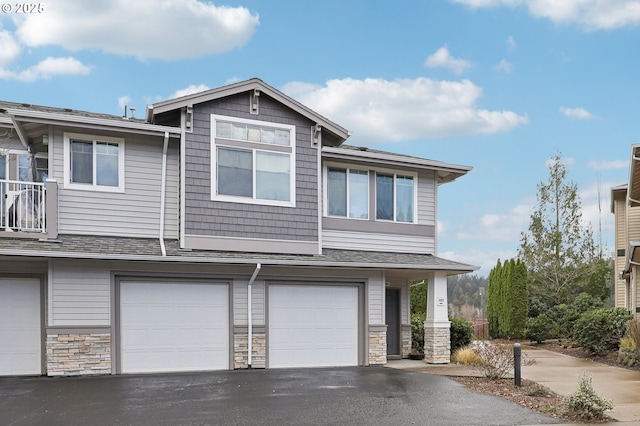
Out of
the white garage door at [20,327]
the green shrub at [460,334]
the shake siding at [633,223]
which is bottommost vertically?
the green shrub at [460,334]

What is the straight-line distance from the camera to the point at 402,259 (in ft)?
58.7

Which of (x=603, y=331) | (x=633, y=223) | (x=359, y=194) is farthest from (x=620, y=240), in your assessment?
(x=359, y=194)

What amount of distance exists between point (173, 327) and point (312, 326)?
11.7 ft

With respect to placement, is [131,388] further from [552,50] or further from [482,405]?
[552,50]

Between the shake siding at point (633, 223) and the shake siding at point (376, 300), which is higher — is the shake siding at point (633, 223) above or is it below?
above

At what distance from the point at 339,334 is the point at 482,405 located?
20.8 feet

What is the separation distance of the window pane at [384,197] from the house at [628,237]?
7044 mm

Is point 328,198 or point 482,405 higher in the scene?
point 328,198

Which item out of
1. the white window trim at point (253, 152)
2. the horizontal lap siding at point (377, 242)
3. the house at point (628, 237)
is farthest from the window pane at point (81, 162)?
the house at point (628, 237)

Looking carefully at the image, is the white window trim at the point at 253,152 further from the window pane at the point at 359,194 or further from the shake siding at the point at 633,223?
the shake siding at the point at 633,223

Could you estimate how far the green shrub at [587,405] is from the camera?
404 inches

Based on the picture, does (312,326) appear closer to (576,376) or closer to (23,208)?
(576,376)

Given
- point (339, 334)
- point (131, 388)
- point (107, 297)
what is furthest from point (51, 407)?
point (339, 334)

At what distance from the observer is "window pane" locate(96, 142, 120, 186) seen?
51.1 ft
